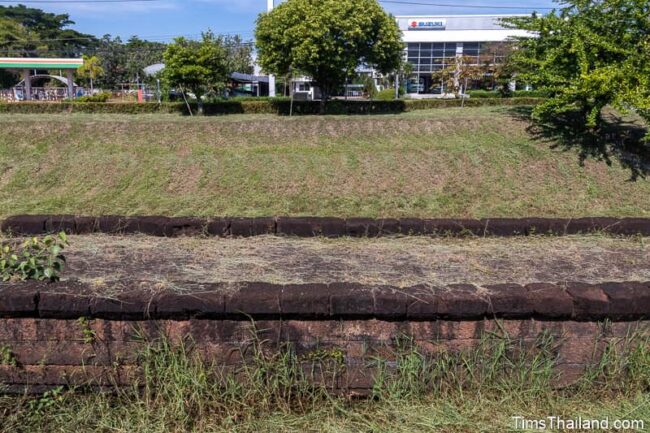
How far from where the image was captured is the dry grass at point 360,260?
3855 millimetres

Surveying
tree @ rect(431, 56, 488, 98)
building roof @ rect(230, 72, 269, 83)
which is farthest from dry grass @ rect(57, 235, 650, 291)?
building roof @ rect(230, 72, 269, 83)

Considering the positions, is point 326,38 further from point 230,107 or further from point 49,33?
point 49,33

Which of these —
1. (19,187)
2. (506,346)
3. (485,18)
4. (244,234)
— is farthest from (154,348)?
(485,18)

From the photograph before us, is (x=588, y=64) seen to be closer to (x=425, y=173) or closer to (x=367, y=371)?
(x=425, y=173)

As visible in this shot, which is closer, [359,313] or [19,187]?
[359,313]

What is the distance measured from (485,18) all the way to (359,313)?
4708 centimetres

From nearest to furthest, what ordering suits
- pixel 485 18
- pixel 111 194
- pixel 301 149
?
pixel 111 194 < pixel 301 149 < pixel 485 18

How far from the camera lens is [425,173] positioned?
10.6m

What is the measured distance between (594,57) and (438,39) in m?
38.0

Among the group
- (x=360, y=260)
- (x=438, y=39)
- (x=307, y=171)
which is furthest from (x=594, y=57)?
(x=438, y=39)

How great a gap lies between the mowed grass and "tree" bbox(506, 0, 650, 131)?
1238 millimetres

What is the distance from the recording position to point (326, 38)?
15508 mm

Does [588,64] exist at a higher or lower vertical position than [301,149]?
higher

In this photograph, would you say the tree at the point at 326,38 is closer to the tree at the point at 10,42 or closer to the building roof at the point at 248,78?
the building roof at the point at 248,78
